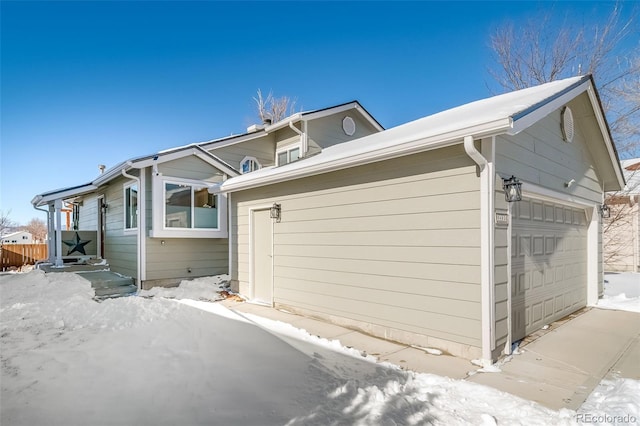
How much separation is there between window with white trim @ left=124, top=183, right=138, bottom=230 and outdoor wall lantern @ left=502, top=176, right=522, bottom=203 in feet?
27.3

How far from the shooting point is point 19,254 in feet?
46.7

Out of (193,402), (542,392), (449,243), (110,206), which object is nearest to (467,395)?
A: (542,392)

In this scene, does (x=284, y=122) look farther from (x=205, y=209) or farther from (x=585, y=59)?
(x=585, y=59)

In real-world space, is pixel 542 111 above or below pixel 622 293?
above

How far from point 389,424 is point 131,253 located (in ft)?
27.7

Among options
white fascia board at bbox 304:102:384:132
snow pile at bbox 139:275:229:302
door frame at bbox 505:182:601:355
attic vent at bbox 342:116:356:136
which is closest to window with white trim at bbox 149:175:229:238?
snow pile at bbox 139:275:229:302

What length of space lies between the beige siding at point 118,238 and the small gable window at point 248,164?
3.43 meters

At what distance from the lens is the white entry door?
6961 millimetres

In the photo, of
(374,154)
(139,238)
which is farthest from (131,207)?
(374,154)

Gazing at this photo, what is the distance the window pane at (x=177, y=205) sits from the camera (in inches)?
336

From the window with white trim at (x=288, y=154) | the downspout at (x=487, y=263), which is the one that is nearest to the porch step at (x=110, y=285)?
the window with white trim at (x=288, y=154)

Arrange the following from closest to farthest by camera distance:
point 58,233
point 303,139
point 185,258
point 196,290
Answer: point 196,290
point 185,258
point 58,233
point 303,139

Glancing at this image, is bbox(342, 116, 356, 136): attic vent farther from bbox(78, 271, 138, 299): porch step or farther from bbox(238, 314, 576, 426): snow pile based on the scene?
bbox(238, 314, 576, 426): snow pile

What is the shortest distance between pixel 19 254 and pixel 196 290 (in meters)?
11.4
